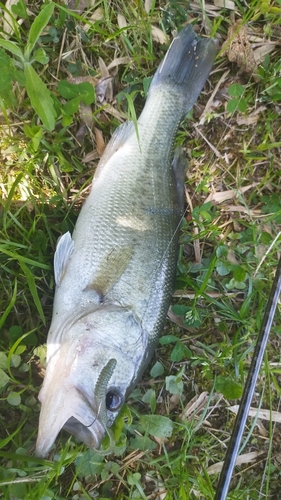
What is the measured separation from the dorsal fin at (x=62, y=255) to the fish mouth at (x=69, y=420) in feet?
2.11

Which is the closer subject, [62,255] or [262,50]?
[62,255]

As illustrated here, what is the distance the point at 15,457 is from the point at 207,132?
236cm

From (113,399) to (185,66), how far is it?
6.88 feet

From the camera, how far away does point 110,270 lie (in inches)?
94.8

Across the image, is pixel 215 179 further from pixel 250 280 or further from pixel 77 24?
pixel 77 24

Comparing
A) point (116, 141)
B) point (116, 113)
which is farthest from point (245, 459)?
point (116, 113)

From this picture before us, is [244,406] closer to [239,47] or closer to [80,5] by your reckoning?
[239,47]

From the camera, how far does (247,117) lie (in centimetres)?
304

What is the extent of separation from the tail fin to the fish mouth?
189cm

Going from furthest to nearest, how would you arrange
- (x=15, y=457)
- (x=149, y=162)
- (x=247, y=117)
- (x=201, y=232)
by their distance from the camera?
(x=247, y=117), (x=201, y=232), (x=149, y=162), (x=15, y=457)

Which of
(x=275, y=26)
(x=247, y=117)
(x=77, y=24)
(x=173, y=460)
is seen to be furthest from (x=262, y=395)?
(x=77, y=24)

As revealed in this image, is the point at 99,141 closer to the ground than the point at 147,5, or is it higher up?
closer to the ground

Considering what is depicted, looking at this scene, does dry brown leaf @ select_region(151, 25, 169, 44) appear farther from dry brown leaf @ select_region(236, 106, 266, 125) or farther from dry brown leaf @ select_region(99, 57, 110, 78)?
dry brown leaf @ select_region(236, 106, 266, 125)

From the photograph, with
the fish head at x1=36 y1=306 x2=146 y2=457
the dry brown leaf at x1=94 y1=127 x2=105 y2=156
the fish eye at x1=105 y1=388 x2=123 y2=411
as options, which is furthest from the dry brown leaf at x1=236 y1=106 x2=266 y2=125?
the fish eye at x1=105 y1=388 x2=123 y2=411
